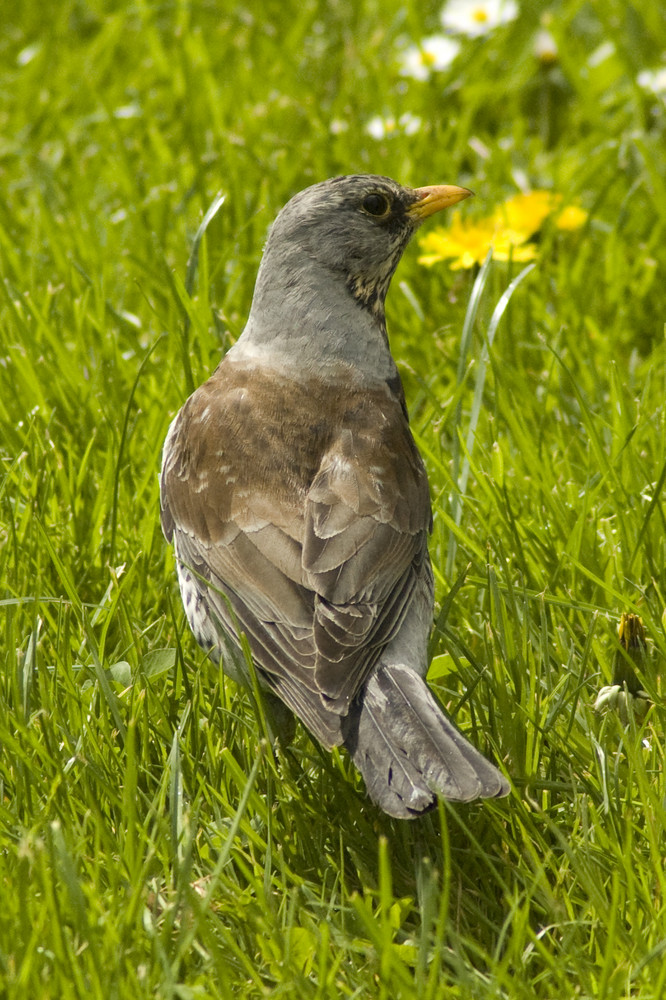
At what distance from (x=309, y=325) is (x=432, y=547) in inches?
32.8

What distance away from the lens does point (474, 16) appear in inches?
284

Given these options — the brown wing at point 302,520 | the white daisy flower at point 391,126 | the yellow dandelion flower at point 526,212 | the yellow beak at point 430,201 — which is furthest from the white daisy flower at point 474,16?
the brown wing at point 302,520

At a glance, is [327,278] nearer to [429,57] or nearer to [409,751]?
[409,751]

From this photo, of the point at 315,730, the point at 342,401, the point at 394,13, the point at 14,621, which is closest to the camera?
the point at 315,730

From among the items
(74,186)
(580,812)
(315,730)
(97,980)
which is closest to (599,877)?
(580,812)

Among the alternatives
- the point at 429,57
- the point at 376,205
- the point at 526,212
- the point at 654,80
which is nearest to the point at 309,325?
the point at 376,205

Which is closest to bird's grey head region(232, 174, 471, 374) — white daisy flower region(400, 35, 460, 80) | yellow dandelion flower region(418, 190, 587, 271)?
yellow dandelion flower region(418, 190, 587, 271)

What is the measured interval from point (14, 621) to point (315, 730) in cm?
100

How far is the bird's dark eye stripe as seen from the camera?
13.3 ft

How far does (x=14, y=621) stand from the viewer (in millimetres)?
3422

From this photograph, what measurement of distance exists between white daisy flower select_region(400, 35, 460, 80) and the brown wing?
3537 millimetres

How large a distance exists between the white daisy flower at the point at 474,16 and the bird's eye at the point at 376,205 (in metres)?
3.50

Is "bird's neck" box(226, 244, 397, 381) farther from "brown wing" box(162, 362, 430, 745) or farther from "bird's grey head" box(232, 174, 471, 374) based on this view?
"brown wing" box(162, 362, 430, 745)

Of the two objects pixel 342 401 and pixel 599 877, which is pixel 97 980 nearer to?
pixel 599 877
